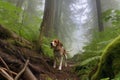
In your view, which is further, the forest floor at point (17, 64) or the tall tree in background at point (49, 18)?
the tall tree in background at point (49, 18)

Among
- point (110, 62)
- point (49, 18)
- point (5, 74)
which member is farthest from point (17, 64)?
point (49, 18)

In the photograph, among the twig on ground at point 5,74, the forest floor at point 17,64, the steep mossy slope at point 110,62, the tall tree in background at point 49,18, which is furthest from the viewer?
the tall tree in background at point 49,18

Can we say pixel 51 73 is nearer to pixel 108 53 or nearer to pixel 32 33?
pixel 108 53

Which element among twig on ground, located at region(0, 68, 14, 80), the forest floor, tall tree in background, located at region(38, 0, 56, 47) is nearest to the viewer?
twig on ground, located at region(0, 68, 14, 80)

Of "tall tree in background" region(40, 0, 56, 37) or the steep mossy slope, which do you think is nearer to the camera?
the steep mossy slope

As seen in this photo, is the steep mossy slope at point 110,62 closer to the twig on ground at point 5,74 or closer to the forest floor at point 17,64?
the forest floor at point 17,64

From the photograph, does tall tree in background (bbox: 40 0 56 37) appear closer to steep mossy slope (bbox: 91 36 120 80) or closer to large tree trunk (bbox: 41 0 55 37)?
large tree trunk (bbox: 41 0 55 37)

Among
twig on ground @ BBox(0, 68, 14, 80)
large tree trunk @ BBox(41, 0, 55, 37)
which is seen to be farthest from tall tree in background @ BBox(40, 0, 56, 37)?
twig on ground @ BBox(0, 68, 14, 80)

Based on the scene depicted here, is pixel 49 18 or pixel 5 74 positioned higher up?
pixel 49 18

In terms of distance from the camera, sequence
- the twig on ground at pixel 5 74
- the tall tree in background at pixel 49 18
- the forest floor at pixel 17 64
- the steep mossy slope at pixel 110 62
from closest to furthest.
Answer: the twig on ground at pixel 5 74 < the steep mossy slope at pixel 110 62 < the forest floor at pixel 17 64 < the tall tree in background at pixel 49 18

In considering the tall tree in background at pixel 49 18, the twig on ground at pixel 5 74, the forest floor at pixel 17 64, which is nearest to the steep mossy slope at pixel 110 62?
the forest floor at pixel 17 64

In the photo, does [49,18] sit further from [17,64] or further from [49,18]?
[17,64]

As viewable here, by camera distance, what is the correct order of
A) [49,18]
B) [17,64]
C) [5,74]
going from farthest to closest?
1. [49,18]
2. [17,64]
3. [5,74]

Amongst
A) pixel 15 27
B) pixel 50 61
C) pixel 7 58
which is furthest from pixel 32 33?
pixel 7 58
